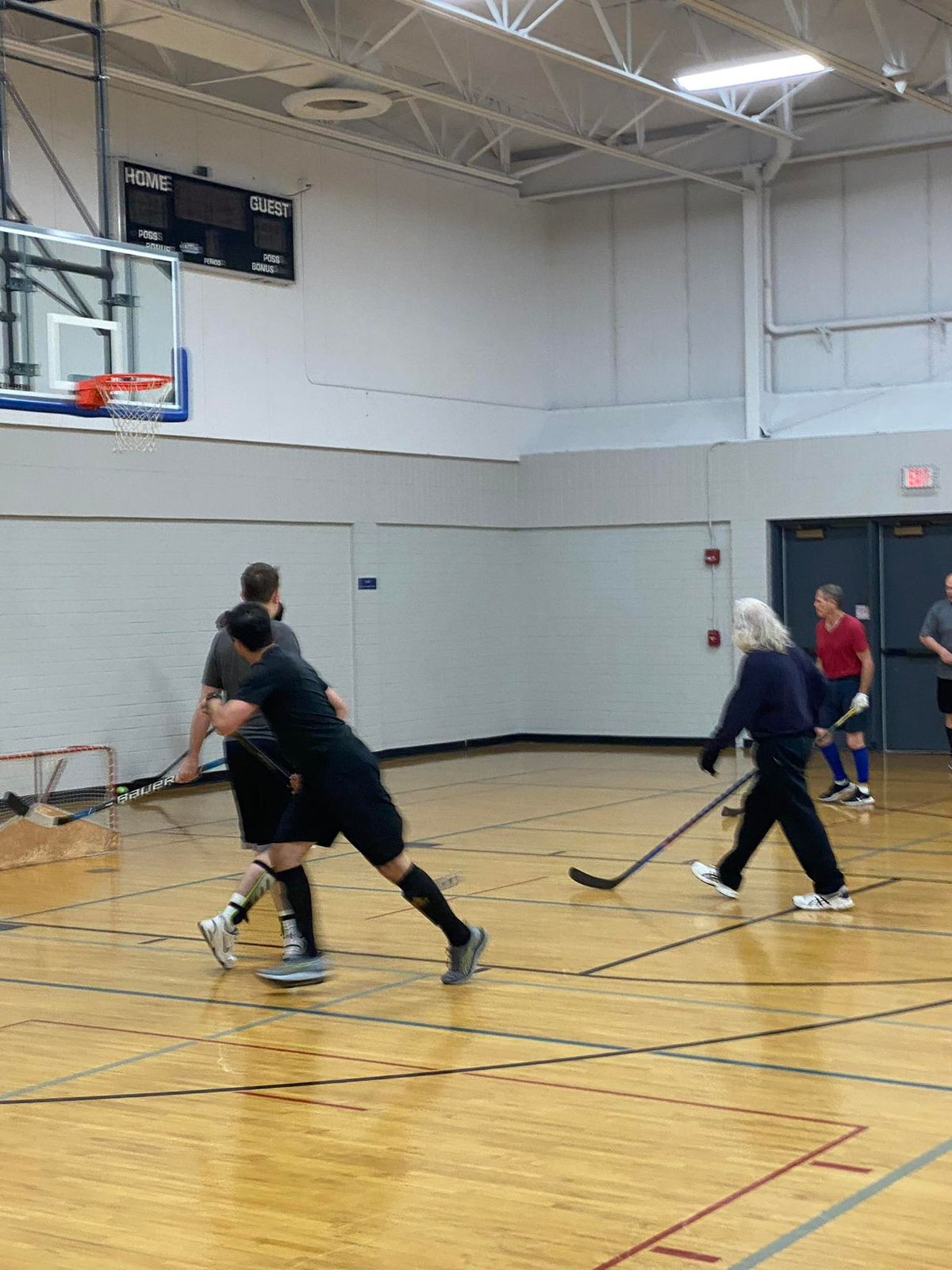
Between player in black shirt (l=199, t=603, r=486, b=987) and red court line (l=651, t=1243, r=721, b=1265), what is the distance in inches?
111

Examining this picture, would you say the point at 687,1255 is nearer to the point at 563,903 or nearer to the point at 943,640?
the point at 563,903

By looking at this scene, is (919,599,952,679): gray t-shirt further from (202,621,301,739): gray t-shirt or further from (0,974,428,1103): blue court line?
(0,974,428,1103): blue court line

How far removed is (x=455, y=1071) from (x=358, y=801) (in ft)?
4.48

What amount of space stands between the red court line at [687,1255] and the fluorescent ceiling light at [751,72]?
39.7ft

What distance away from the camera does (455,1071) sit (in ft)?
19.5

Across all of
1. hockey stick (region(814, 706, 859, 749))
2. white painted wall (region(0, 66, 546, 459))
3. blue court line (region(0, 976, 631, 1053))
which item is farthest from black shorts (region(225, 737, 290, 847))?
white painted wall (region(0, 66, 546, 459))

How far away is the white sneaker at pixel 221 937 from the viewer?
756 centimetres

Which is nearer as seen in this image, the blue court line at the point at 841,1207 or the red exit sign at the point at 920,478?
the blue court line at the point at 841,1207

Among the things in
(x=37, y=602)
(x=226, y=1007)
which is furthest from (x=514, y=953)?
(x=37, y=602)

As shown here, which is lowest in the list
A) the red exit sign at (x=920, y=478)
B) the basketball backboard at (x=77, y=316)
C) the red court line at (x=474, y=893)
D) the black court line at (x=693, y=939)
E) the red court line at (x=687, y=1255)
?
the red court line at (x=474, y=893)

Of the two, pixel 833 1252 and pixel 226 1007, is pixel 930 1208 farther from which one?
pixel 226 1007

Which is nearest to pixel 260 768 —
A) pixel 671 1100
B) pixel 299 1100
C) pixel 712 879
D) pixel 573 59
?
pixel 299 1100

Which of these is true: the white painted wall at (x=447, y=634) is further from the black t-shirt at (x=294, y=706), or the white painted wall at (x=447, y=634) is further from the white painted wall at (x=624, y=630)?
the black t-shirt at (x=294, y=706)

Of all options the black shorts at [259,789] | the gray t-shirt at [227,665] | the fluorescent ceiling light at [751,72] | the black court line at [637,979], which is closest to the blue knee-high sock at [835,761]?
the black court line at [637,979]
